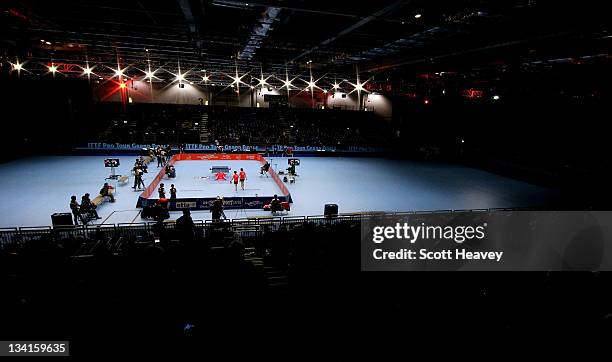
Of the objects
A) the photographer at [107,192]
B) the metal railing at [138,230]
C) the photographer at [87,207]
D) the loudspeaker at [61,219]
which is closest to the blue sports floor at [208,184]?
the photographer at [107,192]

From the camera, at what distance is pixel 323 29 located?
20188mm

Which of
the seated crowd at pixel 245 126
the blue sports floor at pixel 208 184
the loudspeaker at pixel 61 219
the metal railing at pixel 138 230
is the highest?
the seated crowd at pixel 245 126

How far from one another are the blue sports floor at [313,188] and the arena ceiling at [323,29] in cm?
851

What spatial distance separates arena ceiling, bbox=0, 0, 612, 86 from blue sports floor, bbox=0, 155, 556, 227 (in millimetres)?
8513

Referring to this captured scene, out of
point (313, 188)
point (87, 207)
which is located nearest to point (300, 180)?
point (313, 188)

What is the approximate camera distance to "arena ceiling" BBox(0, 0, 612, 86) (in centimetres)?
1356

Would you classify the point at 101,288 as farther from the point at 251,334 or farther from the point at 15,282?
the point at 251,334

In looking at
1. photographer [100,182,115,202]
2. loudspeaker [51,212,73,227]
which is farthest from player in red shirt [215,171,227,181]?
loudspeaker [51,212,73,227]

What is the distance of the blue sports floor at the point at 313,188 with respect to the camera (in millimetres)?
16203

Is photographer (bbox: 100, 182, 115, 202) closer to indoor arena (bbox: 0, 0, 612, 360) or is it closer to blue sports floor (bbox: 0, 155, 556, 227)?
indoor arena (bbox: 0, 0, 612, 360)

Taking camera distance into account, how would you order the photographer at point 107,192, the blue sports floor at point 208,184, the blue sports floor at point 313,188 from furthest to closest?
the blue sports floor at point 208,184 < the photographer at point 107,192 < the blue sports floor at point 313,188

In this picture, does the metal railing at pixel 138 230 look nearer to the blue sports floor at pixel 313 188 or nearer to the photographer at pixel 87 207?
the photographer at pixel 87 207

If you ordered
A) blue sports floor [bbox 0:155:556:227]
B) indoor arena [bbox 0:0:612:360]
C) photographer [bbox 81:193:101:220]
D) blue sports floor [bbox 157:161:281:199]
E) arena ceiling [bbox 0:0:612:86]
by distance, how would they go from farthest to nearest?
1. blue sports floor [bbox 157:161:281:199]
2. blue sports floor [bbox 0:155:556:227]
3. photographer [bbox 81:193:101:220]
4. arena ceiling [bbox 0:0:612:86]
5. indoor arena [bbox 0:0:612:360]

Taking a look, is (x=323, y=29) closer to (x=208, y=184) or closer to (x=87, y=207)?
(x=208, y=184)
